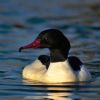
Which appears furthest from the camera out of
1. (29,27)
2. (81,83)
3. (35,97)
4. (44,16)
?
(44,16)

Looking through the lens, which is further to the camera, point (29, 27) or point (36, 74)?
point (29, 27)

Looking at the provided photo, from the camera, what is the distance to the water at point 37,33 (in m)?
14.8

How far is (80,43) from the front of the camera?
21172mm

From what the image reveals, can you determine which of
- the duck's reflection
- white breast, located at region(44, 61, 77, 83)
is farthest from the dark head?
the duck's reflection

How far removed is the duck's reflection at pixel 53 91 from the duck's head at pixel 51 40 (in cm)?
79

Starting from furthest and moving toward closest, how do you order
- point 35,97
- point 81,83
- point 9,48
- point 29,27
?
point 29,27
point 9,48
point 81,83
point 35,97

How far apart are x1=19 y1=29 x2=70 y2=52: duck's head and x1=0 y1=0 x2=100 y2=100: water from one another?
782 mm

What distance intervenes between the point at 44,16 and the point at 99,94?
1177 cm

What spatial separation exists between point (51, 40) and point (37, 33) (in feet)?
21.6

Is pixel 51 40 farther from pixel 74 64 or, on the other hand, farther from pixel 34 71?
pixel 34 71

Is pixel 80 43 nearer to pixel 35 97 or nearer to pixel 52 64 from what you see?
pixel 52 64

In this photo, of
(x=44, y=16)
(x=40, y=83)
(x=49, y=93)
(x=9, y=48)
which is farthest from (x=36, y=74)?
(x=44, y=16)

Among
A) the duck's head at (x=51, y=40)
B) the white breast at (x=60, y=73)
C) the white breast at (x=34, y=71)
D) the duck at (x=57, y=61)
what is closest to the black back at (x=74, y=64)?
the duck at (x=57, y=61)

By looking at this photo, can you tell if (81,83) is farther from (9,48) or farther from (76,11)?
(76,11)
